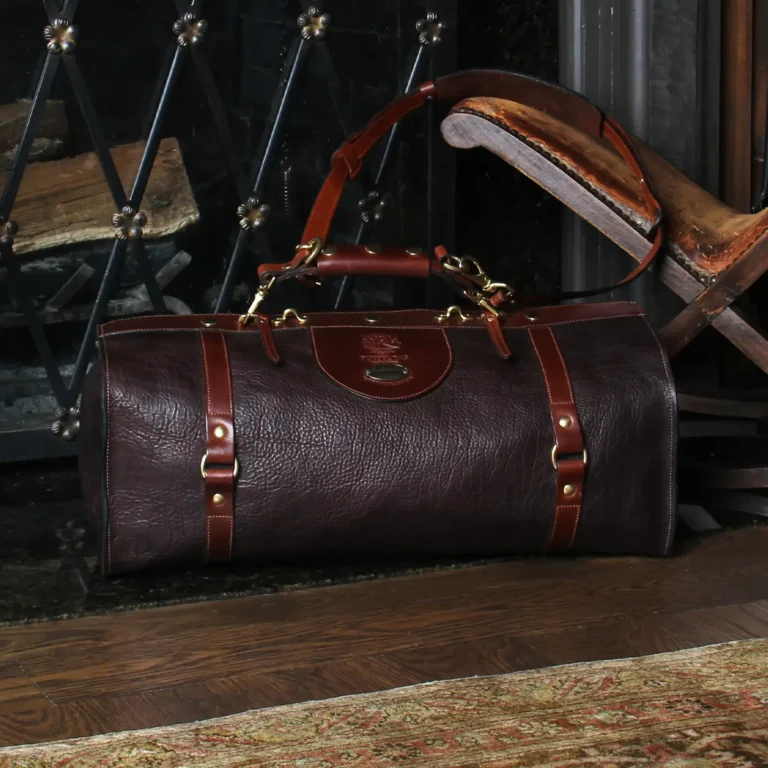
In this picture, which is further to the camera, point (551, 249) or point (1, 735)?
point (551, 249)

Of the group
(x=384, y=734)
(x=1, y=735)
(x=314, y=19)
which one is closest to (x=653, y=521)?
(x=384, y=734)

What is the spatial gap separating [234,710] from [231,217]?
92 centimetres

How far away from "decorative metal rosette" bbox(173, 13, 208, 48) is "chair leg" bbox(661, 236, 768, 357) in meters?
0.77

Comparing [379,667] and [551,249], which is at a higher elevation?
[551,249]

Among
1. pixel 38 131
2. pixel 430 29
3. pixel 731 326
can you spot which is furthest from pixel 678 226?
pixel 38 131

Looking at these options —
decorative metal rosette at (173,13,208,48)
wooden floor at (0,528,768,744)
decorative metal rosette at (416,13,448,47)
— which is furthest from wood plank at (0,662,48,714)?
decorative metal rosette at (416,13,448,47)

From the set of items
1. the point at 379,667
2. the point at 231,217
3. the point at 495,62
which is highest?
the point at 495,62

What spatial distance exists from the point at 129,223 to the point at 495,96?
56 centimetres

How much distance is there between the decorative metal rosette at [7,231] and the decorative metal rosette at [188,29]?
1.13 ft

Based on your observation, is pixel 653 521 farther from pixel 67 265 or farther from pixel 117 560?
pixel 67 265

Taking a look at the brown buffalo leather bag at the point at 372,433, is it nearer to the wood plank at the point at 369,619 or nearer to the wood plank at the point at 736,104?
the wood plank at the point at 369,619

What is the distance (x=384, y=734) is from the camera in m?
0.83

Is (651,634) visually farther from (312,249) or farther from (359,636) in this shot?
(312,249)

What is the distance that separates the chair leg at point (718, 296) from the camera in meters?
1.31
